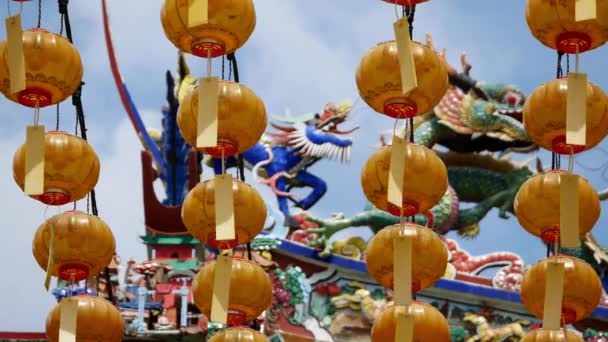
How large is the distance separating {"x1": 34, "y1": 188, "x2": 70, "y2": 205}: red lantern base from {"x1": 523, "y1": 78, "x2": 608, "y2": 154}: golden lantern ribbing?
305cm

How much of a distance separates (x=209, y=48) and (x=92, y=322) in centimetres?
201

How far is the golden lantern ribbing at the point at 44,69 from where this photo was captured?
912 cm

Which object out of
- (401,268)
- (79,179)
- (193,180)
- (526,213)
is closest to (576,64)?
(526,213)

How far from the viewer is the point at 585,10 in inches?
331

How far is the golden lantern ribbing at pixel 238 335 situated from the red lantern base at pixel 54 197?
4.42ft

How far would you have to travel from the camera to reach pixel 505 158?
69.5 ft

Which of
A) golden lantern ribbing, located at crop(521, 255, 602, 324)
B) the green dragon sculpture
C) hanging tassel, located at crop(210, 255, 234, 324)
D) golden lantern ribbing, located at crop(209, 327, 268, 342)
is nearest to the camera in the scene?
hanging tassel, located at crop(210, 255, 234, 324)

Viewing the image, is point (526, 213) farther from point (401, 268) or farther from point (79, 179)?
point (79, 179)

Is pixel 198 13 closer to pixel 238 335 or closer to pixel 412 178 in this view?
pixel 412 178

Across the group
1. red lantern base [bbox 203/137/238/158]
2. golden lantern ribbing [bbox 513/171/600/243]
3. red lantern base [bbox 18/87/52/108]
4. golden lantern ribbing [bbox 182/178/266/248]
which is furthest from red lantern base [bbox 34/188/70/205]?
golden lantern ribbing [bbox 513/171/600/243]

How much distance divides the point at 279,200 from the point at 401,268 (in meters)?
12.9

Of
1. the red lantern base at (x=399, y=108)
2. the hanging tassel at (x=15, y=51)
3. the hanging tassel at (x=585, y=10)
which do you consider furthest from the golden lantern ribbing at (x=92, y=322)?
the hanging tassel at (x=585, y=10)

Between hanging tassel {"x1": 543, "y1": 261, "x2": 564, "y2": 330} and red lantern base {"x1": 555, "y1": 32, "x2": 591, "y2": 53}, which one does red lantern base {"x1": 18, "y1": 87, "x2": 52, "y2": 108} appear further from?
hanging tassel {"x1": 543, "y1": 261, "x2": 564, "y2": 330}

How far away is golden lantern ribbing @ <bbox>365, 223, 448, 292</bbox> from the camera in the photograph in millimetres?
9008
